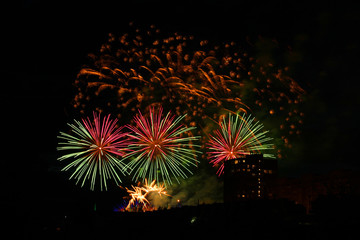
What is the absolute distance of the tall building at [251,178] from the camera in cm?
907

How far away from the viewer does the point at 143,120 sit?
15.0m

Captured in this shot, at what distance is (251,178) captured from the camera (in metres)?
9.13

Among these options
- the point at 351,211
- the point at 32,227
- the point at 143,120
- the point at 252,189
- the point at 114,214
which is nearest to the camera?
the point at 351,211

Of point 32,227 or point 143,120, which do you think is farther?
point 143,120

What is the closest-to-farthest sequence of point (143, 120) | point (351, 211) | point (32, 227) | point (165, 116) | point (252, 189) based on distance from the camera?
point (351, 211)
point (252, 189)
point (32, 227)
point (143, 120)
point (165, 116)

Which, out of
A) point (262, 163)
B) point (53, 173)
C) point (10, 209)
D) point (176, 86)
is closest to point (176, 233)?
point (262, 163)

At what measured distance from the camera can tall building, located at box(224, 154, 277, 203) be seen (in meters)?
9.07

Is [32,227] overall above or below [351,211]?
below

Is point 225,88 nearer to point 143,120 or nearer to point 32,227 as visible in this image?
point 143,120

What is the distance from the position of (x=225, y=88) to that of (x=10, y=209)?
925 cm

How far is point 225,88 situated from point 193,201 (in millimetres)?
5306

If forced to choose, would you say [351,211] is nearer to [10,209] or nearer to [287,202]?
[287,202]

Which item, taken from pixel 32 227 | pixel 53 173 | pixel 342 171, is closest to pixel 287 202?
pixel 342 171

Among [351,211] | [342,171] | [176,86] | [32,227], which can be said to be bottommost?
[32,227]
